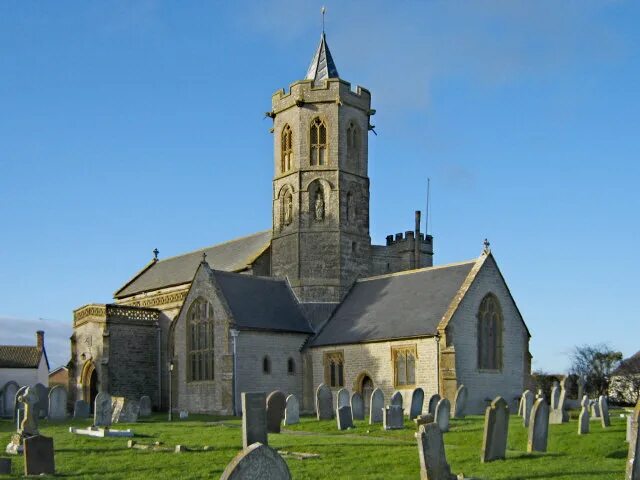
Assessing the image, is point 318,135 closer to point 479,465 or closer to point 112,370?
point 112,370

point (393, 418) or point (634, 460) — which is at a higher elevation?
point (634, 460)

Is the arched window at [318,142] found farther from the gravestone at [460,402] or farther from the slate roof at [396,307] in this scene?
the gravestone at [460,402]

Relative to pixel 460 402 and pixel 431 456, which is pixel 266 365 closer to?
pixel 460 402

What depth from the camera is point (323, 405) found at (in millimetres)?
31797

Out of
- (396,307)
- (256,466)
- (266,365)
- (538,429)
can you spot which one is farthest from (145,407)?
(256,466)

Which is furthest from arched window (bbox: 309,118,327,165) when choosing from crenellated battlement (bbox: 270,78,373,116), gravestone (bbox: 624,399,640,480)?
gravestone (bbox: 624,399,640,480)

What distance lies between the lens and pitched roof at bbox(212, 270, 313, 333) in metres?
40.2

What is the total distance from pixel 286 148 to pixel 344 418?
22690mm

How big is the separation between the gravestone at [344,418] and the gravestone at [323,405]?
13.5 ft

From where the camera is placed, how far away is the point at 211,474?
1686cm

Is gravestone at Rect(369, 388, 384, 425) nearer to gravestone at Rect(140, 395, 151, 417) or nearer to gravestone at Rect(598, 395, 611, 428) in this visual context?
gravestone at Rect(598, 395, 611, 428)

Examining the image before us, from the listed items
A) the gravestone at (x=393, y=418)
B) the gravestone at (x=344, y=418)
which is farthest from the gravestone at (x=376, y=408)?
the gravestone at (x=393, y=418)

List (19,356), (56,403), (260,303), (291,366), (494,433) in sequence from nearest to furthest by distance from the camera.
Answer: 1. (494,433)
2. (56,403)
3. (291,366)
4. (260,303)
5. (19,356)

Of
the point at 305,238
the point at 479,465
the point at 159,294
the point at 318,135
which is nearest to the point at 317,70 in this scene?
the point at 318,135
